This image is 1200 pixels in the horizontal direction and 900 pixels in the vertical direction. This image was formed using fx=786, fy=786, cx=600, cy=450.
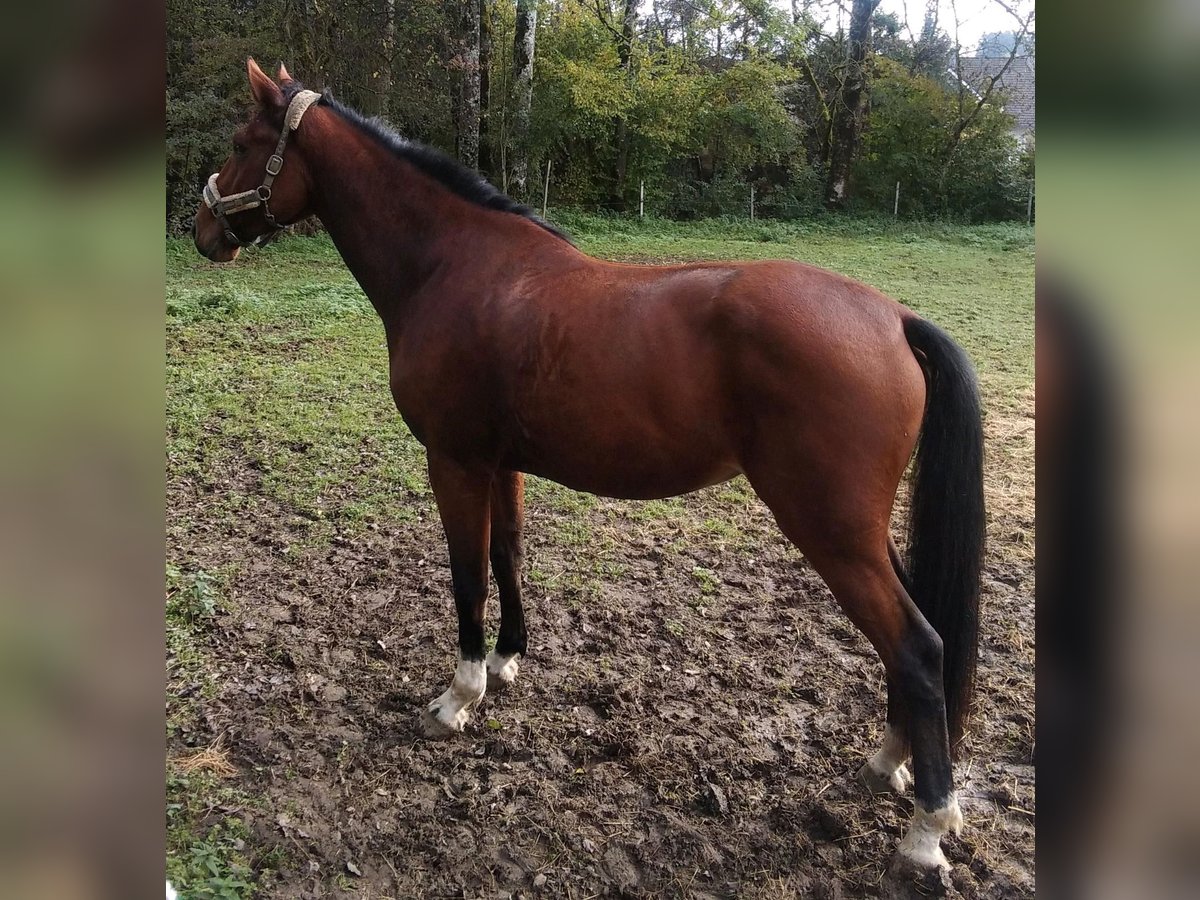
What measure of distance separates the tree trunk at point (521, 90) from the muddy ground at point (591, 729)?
1058cm

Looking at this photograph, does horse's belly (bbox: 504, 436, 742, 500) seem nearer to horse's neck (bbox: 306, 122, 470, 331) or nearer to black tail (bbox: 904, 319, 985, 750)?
black tail (bbox: 904, 319, 985, 750)

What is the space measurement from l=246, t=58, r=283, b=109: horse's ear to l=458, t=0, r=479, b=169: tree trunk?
8.40 metres

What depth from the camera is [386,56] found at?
13211mm

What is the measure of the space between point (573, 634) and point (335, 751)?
116 centimetres

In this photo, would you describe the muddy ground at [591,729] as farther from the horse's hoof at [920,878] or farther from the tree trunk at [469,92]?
the tree trunk at [469,92]

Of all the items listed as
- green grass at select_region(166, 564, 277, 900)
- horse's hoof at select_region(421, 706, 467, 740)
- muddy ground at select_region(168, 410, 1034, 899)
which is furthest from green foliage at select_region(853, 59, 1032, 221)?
green grass at select_region(166, 564, 277, 900)

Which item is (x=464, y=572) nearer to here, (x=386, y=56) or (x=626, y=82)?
(x=386, y=56)

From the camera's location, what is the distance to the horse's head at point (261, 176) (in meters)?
2.91

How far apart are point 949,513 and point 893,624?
0.41 m

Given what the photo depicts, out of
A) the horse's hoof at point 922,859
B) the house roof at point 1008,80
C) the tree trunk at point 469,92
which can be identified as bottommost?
the horse's hoof at point 922,859

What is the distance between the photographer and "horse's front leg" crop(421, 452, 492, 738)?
9.37ft

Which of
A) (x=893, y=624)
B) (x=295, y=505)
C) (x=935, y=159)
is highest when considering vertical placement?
(x=935, y=159)

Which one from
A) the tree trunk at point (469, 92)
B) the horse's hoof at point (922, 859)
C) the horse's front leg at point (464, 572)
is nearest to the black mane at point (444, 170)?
the horse's front leg at point (464, 572)

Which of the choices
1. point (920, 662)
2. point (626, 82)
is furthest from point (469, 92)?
point (920, 662)
